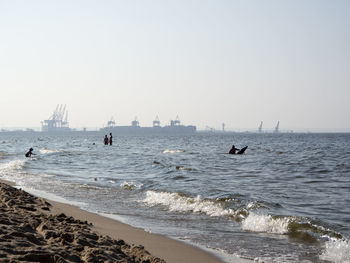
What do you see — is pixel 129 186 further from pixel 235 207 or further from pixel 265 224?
pixel 265 224

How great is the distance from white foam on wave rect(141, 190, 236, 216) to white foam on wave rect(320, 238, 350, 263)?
295 cm

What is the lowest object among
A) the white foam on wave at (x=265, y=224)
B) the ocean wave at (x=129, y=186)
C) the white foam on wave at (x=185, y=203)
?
the ocean wave at (x=129, y=186)

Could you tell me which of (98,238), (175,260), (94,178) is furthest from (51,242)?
(94,178)

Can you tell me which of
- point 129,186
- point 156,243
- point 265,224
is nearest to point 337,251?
point 265,224

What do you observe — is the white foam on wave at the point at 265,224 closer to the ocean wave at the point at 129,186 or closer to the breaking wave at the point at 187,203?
the breaking wave at the point at 187,203

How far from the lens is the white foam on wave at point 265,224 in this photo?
8.15 meters

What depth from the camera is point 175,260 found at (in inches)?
226

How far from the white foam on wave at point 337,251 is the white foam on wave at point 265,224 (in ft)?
3.75

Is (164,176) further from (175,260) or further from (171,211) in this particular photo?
(175,260)

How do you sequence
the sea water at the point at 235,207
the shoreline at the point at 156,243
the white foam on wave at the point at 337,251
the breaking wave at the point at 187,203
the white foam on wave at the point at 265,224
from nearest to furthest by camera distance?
the shoreline at the point at 156,243 → the white foam on wave at the point at 337,251 → the sea water at the point at 235,207 → the white foam on wave at the point at 265,224 → the breaking wave at the point at 187,203

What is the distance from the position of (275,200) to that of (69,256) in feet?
25.7

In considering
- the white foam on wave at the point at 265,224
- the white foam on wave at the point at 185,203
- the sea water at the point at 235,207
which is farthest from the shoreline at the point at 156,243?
the white foam on wave at the point at 185,203

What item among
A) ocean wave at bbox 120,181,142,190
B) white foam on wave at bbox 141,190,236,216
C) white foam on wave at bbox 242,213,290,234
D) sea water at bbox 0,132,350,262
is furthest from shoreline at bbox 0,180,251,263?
ocean wave at bbox 120,181,142,190

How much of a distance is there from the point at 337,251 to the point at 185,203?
520 centimetres
